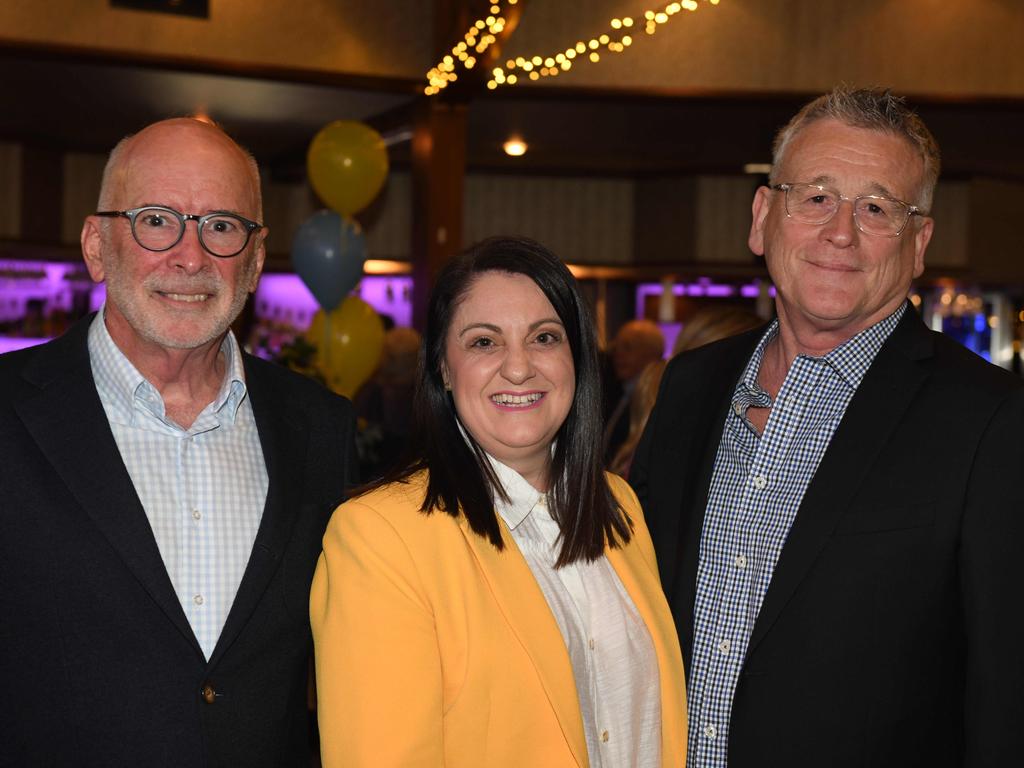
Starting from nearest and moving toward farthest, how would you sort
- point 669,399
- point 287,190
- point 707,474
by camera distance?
point 707,474
point 669,399
point 287,190

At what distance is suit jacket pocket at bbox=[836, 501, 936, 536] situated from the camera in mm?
2004

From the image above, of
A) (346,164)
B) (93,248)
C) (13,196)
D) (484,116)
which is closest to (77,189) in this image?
(13,196)

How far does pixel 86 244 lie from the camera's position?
221cm

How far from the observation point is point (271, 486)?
7.06 feet

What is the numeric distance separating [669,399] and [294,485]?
95cm

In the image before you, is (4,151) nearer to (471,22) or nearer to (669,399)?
(471,22)

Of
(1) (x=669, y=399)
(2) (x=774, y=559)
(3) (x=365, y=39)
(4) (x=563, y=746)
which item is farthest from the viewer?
(3) (x=365, y=39)

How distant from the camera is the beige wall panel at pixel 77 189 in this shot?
1059 centimetres

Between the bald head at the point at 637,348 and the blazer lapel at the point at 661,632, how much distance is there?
498 cm

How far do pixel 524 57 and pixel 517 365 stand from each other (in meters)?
5.85

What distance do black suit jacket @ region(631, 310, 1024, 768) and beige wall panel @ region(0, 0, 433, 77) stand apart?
19.0ft

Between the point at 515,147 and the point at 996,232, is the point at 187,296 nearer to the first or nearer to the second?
the point at 515,147

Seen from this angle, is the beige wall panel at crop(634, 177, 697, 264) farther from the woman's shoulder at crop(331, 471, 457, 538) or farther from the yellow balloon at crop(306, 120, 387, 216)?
the woman's shoulder at crop(331, 471, 457, 538)

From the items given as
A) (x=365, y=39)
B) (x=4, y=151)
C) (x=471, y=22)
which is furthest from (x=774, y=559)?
(x=4, y=151)
